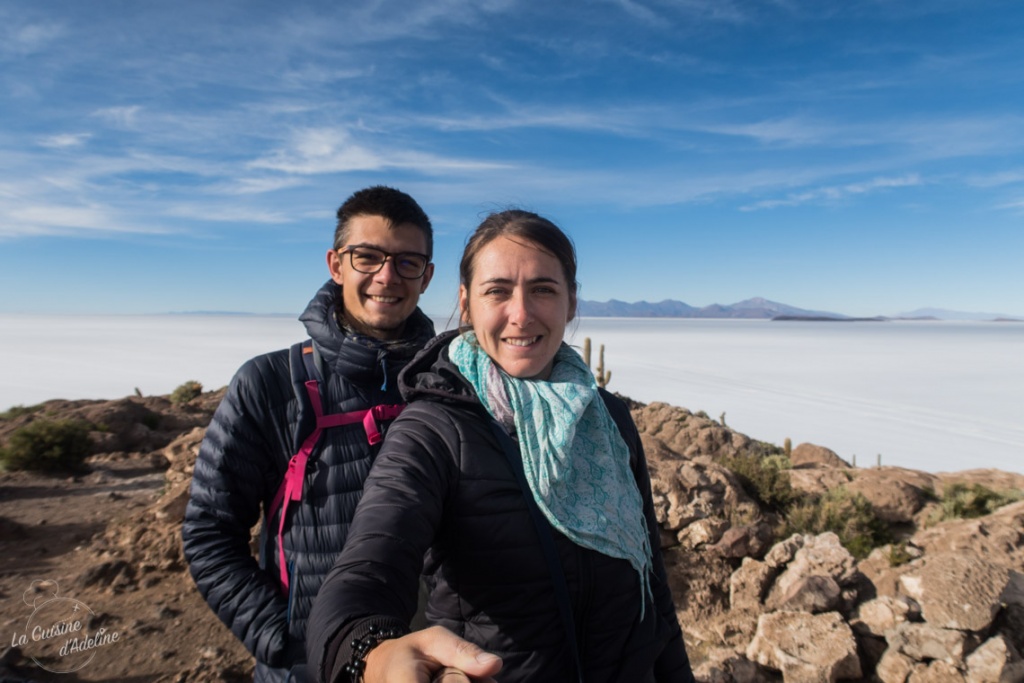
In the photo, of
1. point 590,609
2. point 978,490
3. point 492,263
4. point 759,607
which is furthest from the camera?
point 978,490

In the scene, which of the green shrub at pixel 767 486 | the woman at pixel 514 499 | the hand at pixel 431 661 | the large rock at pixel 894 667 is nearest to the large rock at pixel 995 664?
the large rock at pixel 894 667

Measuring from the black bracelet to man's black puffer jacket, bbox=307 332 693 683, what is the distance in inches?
5.3

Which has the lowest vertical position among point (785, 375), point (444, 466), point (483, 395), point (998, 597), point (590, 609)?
point (785, 375)

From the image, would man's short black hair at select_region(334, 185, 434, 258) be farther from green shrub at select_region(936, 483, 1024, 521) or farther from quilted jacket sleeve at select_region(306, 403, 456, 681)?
green shrub at select_region(936, 483, 1024, 521)

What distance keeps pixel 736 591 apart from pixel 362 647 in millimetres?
5169

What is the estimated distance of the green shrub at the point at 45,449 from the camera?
11.0 metres

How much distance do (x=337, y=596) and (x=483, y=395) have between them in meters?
0.61

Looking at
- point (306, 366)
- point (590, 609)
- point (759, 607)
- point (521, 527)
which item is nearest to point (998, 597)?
point (759, 607)

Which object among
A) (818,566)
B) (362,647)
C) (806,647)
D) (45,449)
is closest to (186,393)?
(45,449)

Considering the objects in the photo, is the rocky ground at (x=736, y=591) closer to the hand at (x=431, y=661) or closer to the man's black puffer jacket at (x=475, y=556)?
the man's black puffer jacket at (x=475, y=556)

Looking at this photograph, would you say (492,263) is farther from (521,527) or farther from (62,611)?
(62,611)

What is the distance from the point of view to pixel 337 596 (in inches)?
40.6

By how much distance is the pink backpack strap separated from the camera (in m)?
1.86

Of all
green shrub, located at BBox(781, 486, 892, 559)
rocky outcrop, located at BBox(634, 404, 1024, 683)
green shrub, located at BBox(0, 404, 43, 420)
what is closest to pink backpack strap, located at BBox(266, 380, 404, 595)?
rocky outcrop, located at BBox(634, 404, 1024, 683)
